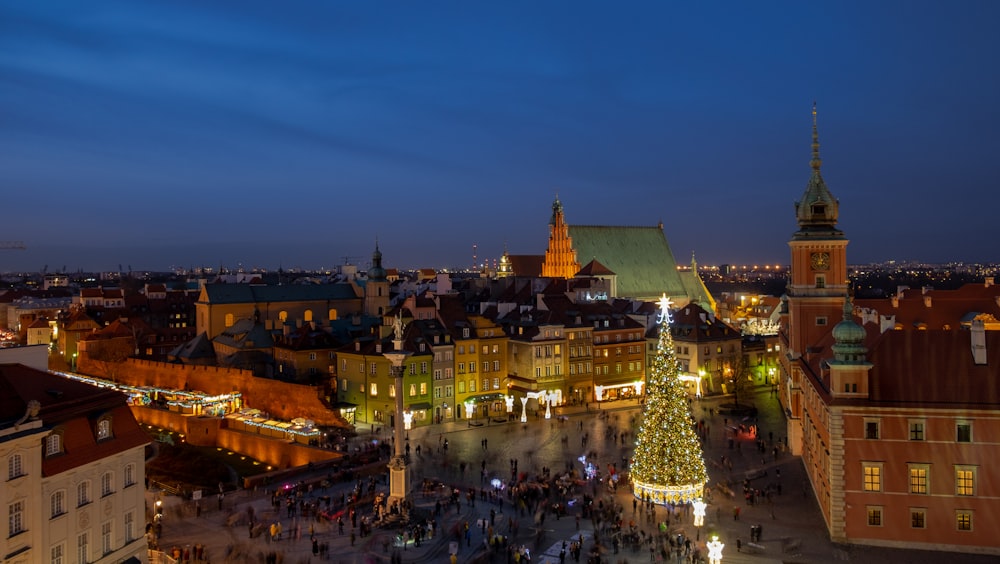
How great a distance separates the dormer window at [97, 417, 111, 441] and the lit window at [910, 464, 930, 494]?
25005mm

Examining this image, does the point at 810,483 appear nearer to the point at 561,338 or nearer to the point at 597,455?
the point at 597,455

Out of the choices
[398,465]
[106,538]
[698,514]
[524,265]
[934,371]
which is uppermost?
[524,265]

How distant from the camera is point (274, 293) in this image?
255ft

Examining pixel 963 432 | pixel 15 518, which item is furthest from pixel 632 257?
pixel 15 518

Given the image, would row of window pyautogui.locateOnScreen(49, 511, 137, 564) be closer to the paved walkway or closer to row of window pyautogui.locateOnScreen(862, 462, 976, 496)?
the paved walkway

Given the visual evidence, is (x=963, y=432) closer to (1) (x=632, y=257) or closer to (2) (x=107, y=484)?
(2) (x=107, y=484)

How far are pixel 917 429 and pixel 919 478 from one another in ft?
5.12

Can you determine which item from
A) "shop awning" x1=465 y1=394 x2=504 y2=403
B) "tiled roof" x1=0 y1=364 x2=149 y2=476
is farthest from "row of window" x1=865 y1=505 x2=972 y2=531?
"shop awning" x1=465 y1=394 x2=504 y2=403

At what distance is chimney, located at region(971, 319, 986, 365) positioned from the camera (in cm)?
2700

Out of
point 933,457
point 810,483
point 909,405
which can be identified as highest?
point 909,405

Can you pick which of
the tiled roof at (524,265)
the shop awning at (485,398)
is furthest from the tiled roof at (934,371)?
the tiled roof at (524,265)

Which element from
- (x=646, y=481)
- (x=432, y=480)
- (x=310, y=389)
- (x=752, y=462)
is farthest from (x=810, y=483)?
(x=310, y=389)

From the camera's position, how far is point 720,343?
59594 mm

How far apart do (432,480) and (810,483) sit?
15758mm
